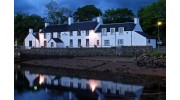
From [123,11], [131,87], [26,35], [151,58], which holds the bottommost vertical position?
[131,87]

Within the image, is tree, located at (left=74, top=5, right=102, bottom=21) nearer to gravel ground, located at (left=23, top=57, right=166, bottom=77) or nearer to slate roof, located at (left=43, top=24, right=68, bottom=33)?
slate roof, located at (left=43, top=24, right=68, bottom=33)

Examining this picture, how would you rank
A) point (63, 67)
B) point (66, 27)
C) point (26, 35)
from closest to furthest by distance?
point (63, 67)
point (66, 27)
point (26, 35)

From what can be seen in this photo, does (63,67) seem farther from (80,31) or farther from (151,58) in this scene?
(80,31)

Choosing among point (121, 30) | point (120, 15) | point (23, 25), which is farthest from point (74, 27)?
point (23, 25)

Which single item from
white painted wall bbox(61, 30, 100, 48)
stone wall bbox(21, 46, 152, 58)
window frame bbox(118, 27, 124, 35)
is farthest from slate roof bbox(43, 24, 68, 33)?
window frame bbox(118, 27, 124, 35)

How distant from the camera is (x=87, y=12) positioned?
26.3m

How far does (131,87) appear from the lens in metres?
7.29

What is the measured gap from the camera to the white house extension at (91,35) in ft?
57.0

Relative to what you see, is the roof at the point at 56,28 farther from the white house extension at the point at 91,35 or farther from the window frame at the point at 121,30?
the window frame at the point at 121,30

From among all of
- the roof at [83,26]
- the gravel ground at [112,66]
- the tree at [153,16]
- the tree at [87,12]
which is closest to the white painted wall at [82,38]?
the roof at [83,26]

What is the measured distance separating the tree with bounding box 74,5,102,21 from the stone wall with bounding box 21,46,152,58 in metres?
7.78

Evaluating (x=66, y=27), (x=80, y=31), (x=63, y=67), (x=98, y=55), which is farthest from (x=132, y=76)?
(x=66, y=27)

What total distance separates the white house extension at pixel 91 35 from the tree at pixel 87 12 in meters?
4.42
